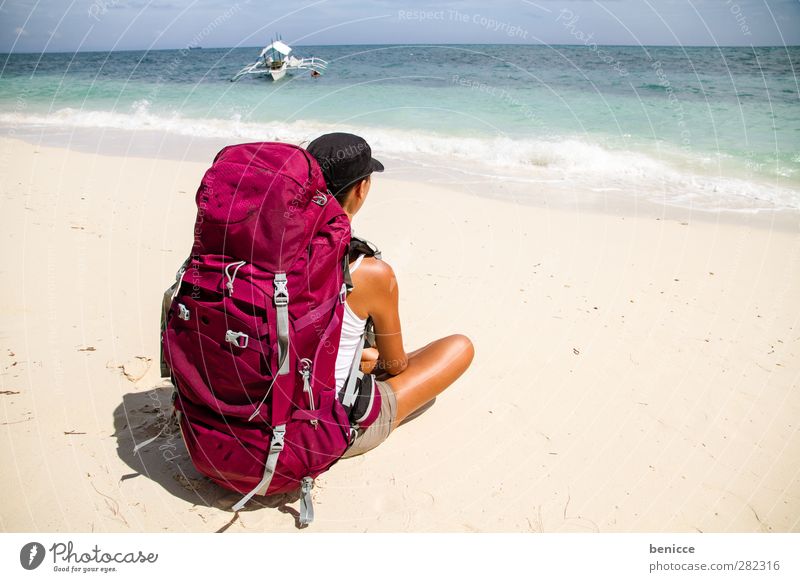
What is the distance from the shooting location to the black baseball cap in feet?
7.49

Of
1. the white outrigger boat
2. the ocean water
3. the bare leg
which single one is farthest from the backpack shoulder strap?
the white outrigger boat

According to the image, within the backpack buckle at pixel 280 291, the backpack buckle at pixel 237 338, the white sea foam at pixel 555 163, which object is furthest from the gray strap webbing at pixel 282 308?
the white sea foam at pixel 555 163

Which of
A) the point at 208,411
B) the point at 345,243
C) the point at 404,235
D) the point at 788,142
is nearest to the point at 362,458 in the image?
the point at 208,411

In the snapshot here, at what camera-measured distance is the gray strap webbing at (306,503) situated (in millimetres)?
2365

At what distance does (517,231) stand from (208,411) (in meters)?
4.04

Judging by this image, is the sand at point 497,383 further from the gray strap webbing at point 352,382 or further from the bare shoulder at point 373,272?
the bare shoulder at point 373,272

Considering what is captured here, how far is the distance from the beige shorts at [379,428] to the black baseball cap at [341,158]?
0.95 metres

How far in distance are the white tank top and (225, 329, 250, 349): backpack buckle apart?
42 centimetres

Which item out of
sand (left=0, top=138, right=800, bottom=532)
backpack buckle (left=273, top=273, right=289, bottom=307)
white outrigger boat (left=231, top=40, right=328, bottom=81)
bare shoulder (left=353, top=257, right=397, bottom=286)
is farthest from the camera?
white outrigger boat (left=231, top=40, right=328, bottom=81)

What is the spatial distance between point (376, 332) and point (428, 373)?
46 cm

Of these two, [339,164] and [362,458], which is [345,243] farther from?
[362,458]

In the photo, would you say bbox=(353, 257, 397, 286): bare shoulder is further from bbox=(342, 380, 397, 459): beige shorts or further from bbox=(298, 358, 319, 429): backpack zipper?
bbox=(342, 380, 397, 459): beige shorts

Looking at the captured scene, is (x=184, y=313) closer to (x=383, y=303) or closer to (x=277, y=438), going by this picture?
(x=277, y=438)

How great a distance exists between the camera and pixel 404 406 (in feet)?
9.00
